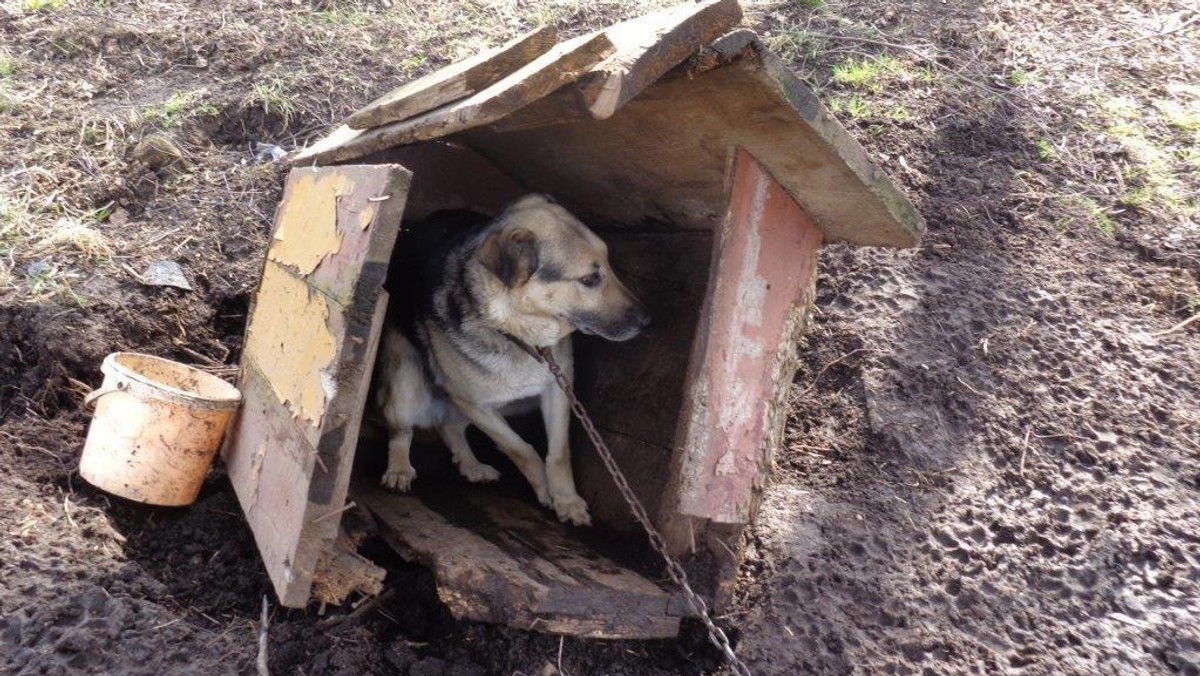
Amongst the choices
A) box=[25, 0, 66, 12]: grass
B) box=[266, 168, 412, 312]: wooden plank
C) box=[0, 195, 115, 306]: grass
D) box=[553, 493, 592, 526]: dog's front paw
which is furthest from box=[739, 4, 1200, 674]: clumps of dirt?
box=[25, 0, 66, 12]: grass

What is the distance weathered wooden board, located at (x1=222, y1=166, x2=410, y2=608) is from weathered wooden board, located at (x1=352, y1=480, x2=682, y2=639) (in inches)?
18.9

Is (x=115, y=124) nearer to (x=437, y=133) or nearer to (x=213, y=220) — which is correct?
(x=213, y=220)

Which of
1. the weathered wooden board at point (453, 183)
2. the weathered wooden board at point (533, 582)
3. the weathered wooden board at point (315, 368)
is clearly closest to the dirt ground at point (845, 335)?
the weathered wooden board at point (533, 582)

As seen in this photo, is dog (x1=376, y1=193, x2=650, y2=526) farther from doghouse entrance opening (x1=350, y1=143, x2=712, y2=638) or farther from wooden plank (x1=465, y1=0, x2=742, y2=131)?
wooden plank (x1=465, y1=0, x2=742, y2=131)

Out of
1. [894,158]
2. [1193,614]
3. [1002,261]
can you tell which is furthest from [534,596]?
[894,158]

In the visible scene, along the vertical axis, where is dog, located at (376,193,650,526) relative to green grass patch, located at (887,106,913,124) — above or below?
below

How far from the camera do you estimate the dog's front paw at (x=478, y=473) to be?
169 inches

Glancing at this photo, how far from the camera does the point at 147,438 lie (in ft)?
10.9

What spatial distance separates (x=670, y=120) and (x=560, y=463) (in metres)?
1.62

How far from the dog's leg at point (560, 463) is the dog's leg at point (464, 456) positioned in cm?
→ 45

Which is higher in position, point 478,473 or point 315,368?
point 315,368

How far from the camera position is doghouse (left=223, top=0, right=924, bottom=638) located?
258 centimetres

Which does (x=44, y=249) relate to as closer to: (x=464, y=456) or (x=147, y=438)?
(x=147, y=438)

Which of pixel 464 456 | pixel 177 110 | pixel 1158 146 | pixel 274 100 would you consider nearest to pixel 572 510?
pixel 464 456
